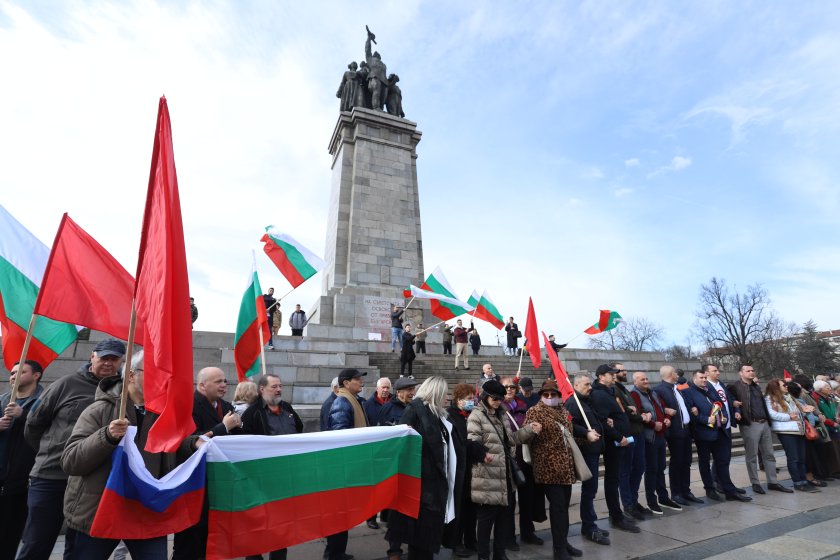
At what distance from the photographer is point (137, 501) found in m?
2.83

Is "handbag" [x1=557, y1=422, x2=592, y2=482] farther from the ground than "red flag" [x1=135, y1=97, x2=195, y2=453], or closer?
closer

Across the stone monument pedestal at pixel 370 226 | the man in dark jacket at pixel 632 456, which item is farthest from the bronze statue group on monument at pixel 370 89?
the man in dark jacket at pixel 632 456

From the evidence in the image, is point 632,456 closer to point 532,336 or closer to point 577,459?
point 577,459

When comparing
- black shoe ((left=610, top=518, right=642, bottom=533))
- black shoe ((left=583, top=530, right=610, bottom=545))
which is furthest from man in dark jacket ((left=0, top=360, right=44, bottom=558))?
black shoe ((left=610, top=518, right=642, bottom=533))

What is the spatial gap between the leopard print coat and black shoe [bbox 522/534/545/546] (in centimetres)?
81

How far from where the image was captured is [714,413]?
7.15 m

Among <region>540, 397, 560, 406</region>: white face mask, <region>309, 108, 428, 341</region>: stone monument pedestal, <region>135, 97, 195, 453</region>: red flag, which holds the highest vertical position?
<region>309, 108, 428, 341</region>: stone monument pedestal

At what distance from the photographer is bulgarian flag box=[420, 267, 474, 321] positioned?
42.5ft

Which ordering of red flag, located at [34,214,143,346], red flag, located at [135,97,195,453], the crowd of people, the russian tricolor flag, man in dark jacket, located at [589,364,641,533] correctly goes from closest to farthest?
the russian tricolor flag
red flag, located at [135,97,195,453]
the crowd of people
red flag, located at [34,214,143,346]
man in dark jacket, located at [589,364,641,533]

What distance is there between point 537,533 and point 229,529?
3714 mm

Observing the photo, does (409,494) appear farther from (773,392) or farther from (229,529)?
(773,392)

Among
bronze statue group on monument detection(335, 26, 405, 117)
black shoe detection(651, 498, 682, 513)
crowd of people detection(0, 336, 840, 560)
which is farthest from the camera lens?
bronze statue group on monument detection(335, 26, 405, 117)

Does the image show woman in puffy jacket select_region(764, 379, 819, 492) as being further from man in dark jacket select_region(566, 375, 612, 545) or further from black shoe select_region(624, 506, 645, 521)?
man in dark jacket select_region(566, 375, 612, 545)

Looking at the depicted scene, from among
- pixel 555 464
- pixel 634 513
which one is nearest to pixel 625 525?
pixel 634 513
